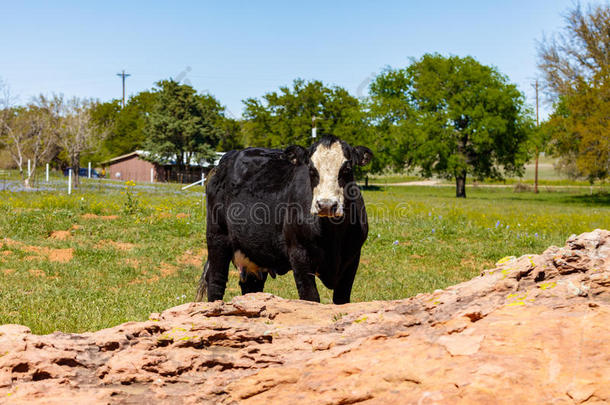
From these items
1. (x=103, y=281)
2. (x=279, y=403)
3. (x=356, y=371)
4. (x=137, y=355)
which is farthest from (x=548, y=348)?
(x=103, y=281)

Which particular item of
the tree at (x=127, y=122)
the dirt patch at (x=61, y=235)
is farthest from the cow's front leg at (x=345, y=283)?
the tree at (x=127, y=122)

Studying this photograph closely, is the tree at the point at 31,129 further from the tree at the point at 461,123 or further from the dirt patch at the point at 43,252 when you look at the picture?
the tree at the point at 461,123

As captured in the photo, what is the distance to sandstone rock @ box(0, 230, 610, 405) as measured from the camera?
234 cm

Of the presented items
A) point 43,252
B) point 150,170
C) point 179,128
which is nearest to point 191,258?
point 43,252

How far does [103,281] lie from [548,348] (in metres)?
9.27

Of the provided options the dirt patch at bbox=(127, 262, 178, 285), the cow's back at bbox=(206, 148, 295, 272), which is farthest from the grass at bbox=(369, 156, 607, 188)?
the cow's back at bbox=(206, 148, 295, 272)

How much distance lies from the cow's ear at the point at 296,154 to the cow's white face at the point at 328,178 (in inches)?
17.3

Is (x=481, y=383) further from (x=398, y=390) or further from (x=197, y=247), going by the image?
(x=197, y=247)

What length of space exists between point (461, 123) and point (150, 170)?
47.1m

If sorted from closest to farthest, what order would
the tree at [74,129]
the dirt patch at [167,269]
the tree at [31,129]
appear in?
Answer: 1. the dirt patch at [167,269]
2. the tree at [31,129]
3. the tree at [74,129]

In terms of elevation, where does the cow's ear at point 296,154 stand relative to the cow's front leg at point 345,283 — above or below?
above

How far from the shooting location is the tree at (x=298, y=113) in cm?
7025

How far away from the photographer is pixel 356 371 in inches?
102

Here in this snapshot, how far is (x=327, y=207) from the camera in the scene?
5.42m
